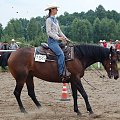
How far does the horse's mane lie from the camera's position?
855cm

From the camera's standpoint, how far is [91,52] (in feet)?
28.2

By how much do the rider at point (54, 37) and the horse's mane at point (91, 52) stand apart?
442mm

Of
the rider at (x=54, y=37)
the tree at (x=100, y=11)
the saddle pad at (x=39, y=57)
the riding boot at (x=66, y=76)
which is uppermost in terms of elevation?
the tree at (x=100, y=11)

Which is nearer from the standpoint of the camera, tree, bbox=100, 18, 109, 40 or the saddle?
the saddle

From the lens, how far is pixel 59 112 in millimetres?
8641

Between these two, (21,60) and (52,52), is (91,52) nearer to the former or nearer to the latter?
(52,52)

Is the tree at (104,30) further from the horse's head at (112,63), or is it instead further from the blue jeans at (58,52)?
the blue jeans at (58,52)

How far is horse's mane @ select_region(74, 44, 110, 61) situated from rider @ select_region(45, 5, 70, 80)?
1.45ft

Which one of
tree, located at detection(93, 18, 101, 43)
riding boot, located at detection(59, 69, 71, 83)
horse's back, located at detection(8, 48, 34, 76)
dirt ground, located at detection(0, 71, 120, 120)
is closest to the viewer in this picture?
dirt ground, located at detection(0, 71, 120, 120)

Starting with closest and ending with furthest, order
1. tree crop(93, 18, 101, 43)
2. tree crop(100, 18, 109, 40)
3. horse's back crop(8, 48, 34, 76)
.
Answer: horse's back crop(8, 48, 34, 76)
tree crop(100, 18, 109, 40)
tree crop(93, 18, 101, 43)

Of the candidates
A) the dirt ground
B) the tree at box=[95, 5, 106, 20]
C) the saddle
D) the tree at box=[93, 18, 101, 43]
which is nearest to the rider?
the saddle

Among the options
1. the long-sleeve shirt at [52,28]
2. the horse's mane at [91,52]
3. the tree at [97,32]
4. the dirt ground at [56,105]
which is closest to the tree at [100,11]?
the tree at [97,32]

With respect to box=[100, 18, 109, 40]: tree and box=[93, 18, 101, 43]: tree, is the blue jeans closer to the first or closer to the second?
box=[100, 18, 109, 40]: tree

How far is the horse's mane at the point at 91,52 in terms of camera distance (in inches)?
336
